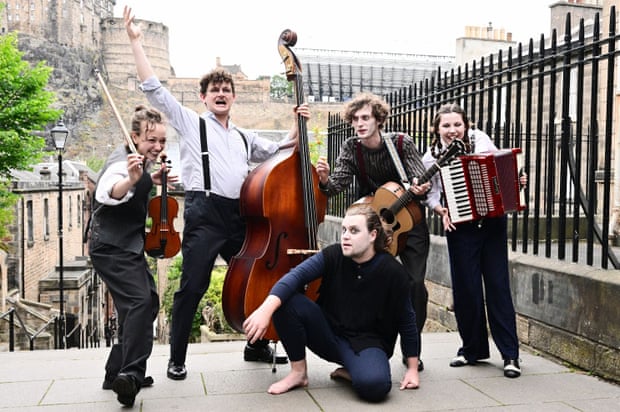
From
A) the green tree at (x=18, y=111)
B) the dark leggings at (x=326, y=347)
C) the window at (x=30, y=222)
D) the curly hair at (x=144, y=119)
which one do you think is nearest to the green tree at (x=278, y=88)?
the window at (x=30, y=222)

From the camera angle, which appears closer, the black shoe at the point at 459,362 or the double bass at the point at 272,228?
the double bass at the point at 272,228

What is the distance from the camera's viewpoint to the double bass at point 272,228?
4109 mm

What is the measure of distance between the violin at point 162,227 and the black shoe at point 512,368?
2322 mm

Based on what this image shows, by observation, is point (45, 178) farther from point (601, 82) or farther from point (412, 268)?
point (412, 268)

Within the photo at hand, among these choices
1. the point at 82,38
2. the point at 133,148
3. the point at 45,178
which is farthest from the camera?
the point at 82,38

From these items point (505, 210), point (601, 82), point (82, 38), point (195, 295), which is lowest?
point (195, 295)

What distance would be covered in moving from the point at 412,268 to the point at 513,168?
95 centimetres

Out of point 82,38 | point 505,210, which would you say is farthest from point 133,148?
point 82,38

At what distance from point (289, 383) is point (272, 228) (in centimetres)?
97

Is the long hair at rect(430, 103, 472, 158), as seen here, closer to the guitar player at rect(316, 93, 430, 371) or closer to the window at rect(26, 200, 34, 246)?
the guitar player at rect(316, 93, 430, 371)

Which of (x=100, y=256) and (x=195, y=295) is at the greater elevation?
(x=100, y=256)

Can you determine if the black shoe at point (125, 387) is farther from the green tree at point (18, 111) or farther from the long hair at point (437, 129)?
the green tree at point (18, 111)

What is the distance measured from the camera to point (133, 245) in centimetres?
388

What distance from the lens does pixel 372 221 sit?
397 centimetres
